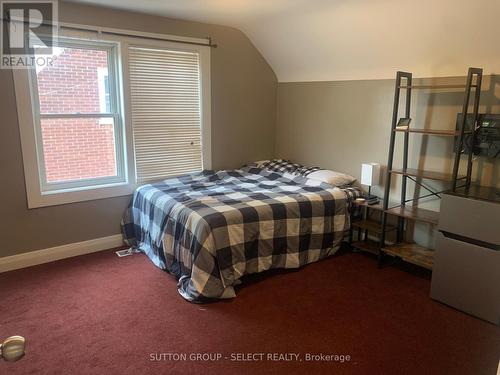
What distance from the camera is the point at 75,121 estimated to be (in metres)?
3.29

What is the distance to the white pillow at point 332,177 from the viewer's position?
360cm

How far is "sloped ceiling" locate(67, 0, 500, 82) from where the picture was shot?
2572 mm

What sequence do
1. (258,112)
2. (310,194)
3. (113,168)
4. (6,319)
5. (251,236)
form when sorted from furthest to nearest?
1. (258,112)
2. (113,168)
3. (310,194)
4. (251,236)
5. (6,319)

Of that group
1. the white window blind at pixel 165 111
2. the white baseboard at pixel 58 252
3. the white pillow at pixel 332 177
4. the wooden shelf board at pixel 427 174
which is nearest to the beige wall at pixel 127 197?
the white baseboard at pixel 58 252

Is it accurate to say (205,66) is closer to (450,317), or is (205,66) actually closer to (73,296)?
(73,296)

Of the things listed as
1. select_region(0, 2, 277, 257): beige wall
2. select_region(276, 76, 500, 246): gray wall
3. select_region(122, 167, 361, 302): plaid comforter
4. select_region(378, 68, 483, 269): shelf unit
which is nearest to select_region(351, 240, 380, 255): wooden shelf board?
select_region(378, 68, 483, 269): shelf unit

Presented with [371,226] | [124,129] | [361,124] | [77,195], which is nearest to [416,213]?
[371,226]

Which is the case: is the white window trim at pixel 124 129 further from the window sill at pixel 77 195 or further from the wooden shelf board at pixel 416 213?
the wooden shelf board at pixel 416 213

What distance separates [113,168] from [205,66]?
1.41 metres

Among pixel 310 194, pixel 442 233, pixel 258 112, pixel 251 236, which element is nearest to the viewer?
pixel 442 233

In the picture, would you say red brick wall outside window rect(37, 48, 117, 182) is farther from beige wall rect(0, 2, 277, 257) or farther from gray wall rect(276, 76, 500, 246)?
gray wall rect(276, 76, 500, 246)

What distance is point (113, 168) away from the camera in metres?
3.59

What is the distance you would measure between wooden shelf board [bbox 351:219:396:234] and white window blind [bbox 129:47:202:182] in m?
1.80

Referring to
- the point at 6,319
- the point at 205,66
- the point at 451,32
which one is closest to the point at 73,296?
the point at 6,319
